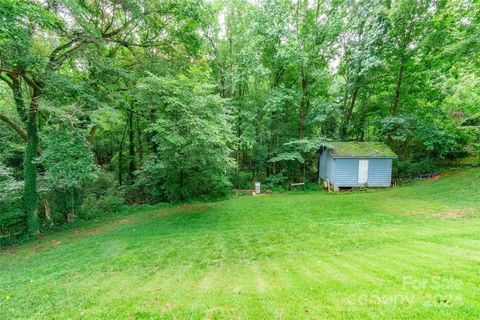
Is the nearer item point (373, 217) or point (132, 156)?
point (373, 217)

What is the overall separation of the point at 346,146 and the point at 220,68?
35.7ft

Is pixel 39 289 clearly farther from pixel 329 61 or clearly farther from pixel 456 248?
pixel 329 61

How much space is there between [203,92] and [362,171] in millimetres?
11530

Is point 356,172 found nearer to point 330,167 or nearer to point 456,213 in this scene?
point 330,167

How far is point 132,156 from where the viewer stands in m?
18.7

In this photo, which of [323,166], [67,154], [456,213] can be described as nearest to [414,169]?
[323,166]

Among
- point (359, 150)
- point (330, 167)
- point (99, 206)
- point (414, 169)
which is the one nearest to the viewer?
point (99, 206)

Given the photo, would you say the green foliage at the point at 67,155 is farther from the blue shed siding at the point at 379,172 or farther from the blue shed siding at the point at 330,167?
the blue shed siding at the point at 379,172

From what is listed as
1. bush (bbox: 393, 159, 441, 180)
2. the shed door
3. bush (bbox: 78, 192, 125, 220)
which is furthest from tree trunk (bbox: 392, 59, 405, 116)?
bush (bbox: 78, 192, 125, 220)

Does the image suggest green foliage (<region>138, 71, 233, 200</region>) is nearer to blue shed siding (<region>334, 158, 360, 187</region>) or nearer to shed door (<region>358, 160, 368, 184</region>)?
blue shed siding (<region>334, 158, 360, 187</region>)

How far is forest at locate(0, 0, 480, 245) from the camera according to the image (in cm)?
778

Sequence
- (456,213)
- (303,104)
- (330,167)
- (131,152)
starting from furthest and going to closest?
(131,152) < (303,104) < (330,167) < (456,213)

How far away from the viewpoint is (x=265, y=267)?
14.1 ft

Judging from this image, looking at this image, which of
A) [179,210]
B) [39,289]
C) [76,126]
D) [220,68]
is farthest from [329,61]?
[39,289]
